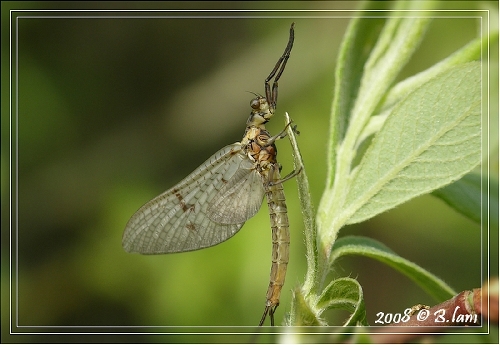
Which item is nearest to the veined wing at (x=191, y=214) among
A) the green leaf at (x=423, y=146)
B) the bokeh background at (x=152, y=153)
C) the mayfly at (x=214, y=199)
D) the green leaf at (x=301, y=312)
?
the mayfly at (x=214, y=199)

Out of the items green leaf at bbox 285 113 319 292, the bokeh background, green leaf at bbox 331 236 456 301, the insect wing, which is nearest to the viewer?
green leaf at bbox 285 113 319 292

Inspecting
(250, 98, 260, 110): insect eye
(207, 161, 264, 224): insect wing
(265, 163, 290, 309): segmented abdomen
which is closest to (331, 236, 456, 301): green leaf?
(265, 163, 290, 309): segmented abdomen

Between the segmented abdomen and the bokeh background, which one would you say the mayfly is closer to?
the segmented abdomen

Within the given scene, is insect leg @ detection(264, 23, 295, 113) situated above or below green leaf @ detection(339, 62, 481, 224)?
above

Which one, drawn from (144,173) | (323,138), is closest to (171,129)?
(144,173)

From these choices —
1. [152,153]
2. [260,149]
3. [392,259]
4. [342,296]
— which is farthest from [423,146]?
[152,153]

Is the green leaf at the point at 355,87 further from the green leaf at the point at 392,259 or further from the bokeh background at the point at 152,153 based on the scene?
the bokeh background at the point at 152,153
